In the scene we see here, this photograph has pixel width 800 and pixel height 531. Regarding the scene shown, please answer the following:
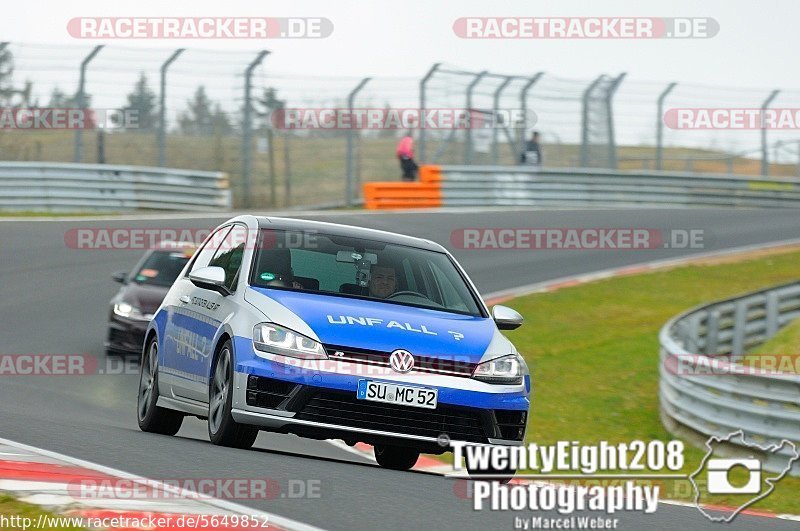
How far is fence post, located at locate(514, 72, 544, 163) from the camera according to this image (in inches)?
1188

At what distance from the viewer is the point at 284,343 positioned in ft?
25.8

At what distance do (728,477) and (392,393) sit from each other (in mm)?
4446

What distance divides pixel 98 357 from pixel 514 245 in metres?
11.7

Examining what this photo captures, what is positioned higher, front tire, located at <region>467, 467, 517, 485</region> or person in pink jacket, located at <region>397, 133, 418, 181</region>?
person in pink jacket, located at <region>397, 133, 418, 181</region>

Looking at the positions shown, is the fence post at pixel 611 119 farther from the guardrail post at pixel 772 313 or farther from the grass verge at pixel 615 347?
the guardrail post at pixel 772 313

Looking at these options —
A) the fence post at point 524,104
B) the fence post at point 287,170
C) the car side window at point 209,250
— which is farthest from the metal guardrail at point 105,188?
the car side window at point 209,250

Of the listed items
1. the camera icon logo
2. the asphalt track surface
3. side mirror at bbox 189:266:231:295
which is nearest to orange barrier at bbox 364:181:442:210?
the asphalt track surface

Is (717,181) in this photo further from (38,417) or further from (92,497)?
(92,497)

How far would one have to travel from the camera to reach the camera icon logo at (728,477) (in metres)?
9.98

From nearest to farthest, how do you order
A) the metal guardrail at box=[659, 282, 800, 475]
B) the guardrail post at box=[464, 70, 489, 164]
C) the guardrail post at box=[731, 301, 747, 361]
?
the metal guardrail at box=[659, 282, 800, 475]
the guardrail post at box=[731, 301, 747, 361]
the guardrail post at box=[464, 70, 489, 164]

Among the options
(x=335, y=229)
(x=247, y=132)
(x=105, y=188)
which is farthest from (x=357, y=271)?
(x=247, y=132)

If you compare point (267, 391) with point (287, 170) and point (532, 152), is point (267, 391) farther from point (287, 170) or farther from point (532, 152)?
point (532, 152)

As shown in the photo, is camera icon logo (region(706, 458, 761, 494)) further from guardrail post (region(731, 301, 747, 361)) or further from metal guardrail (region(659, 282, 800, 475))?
guardrail post (region(731, 301, 747, 361))

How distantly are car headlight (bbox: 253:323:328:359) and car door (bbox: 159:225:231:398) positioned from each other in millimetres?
777
